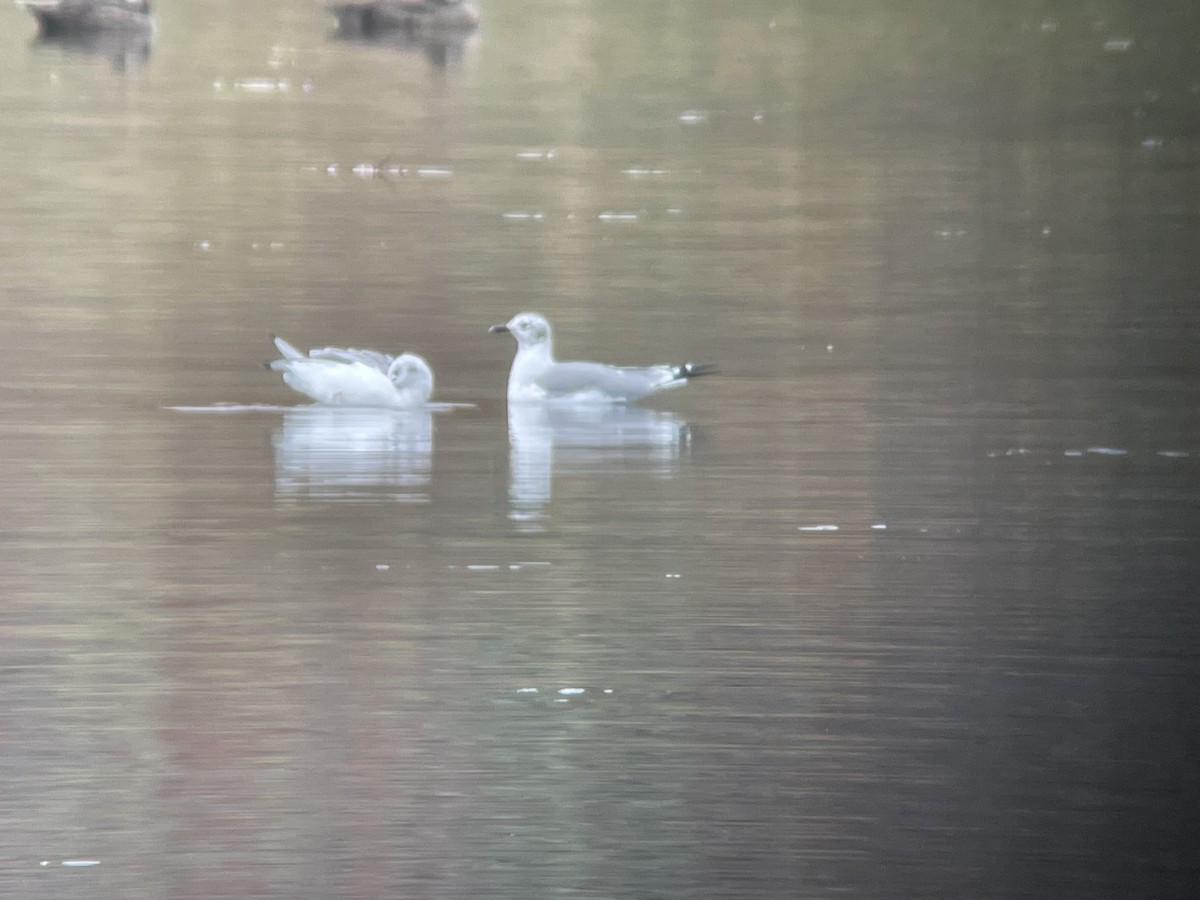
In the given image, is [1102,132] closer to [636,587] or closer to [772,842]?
[636,587]

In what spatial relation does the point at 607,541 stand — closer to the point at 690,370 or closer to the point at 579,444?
the point at 579,444

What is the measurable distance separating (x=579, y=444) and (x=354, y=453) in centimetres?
90

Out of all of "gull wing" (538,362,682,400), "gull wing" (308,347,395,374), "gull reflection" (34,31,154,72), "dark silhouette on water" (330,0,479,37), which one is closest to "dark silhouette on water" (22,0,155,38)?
"gull reflection" (34,31,154,72)

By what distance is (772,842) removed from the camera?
6.02 metres

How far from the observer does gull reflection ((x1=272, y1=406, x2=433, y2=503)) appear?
9812 millimetres

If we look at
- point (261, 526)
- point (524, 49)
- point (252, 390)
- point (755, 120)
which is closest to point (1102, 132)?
point (755, 120)

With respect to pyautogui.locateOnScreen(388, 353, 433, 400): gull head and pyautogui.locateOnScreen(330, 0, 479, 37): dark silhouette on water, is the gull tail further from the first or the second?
pyautogui.locateOnScreen(330, 0, 479, 37): dark silhouette on water

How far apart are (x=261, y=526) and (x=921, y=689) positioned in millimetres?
2675

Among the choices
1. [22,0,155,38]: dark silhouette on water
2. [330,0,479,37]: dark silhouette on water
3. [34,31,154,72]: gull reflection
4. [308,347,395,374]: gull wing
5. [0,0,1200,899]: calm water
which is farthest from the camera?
[330,0,479,37]: dark silhouette on water

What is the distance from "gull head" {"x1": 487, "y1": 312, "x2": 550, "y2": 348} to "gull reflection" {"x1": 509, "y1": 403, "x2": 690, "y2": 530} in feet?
0.92

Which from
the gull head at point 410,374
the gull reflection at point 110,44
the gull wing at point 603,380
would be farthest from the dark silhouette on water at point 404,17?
the gull head at point 410,374

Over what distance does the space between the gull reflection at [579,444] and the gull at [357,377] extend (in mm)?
424

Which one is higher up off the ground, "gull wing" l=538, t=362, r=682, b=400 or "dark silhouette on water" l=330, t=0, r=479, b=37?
"dark silhouette on water" l=330, t=0, r=479, b=37

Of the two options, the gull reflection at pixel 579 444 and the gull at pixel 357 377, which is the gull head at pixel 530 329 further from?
the gull at pixel 357 377
